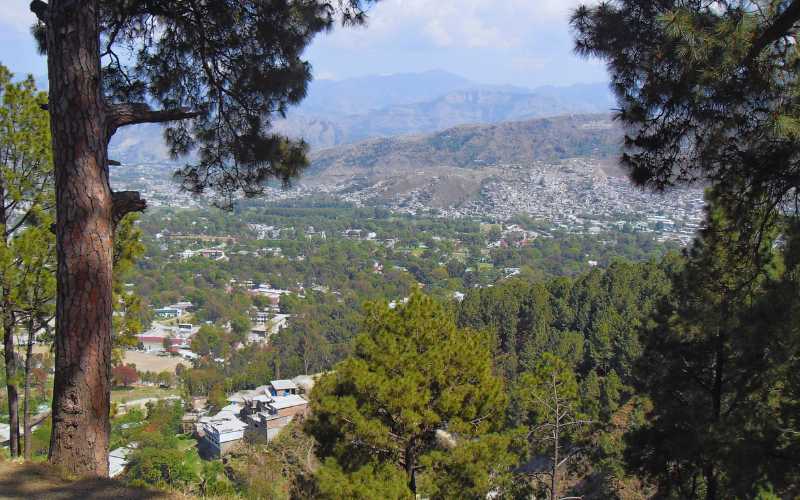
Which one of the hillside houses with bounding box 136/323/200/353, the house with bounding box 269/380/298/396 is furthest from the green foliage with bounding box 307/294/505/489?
the hillside houses with bounding box 136/323/200/353

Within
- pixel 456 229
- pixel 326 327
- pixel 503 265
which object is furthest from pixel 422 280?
pixel 456 229

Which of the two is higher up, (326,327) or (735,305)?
(735,305)

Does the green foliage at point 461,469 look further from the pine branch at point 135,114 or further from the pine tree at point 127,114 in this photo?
the pine branch at point 135,114

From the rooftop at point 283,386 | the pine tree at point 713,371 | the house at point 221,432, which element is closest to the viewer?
the pine tree at point 713,371

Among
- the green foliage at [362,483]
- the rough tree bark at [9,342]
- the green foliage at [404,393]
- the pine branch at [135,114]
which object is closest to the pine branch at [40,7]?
the pine branch at [135,114]

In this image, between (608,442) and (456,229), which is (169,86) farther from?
(456,229)

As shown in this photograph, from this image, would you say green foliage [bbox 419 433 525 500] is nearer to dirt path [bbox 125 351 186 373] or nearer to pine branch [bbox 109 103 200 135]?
pine branch [bbox 109 103 200 135]
